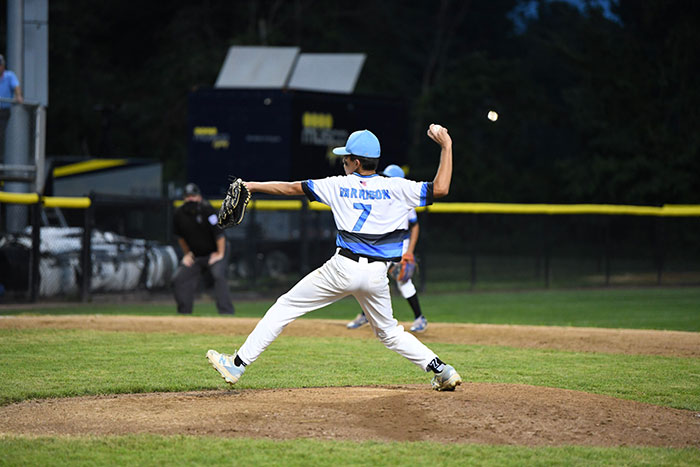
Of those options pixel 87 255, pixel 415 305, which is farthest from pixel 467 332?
pixel 87 255

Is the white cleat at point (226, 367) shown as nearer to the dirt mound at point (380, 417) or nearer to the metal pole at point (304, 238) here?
the dirt mound at point (380, 417)

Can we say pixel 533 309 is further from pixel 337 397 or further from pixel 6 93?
pixel 337 397

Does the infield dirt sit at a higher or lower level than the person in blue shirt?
lower

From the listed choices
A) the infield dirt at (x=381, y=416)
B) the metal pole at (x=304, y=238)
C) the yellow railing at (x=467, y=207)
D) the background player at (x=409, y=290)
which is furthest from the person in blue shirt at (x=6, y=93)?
the infield dirt at (x=381, y=416)

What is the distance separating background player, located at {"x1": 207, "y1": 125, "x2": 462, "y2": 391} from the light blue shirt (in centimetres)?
952

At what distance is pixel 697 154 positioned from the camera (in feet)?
101

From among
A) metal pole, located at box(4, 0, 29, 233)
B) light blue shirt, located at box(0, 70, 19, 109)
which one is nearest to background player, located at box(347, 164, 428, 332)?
metal pole, located at box(4, 0, 29, 233)

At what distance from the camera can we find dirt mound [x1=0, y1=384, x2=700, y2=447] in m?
5.90

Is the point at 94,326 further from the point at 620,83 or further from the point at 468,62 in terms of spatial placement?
the point at 468,62

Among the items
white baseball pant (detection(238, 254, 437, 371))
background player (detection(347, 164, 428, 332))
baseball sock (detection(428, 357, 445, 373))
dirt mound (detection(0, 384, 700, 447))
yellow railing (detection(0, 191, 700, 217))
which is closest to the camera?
dirt mound (detection(0, 384, 700, 447))

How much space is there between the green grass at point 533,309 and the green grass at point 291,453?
8005mm

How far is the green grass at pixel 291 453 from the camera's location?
205 inches

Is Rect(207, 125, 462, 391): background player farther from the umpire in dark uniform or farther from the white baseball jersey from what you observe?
the umpire in dark uniform

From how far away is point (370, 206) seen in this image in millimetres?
6680
